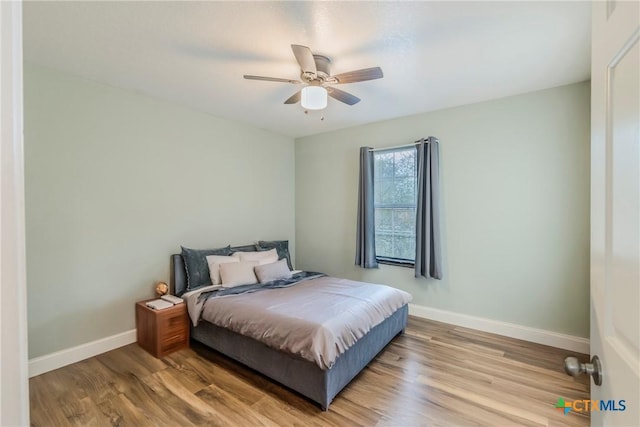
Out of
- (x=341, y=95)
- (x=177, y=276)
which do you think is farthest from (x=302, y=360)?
(x=341, y=95)

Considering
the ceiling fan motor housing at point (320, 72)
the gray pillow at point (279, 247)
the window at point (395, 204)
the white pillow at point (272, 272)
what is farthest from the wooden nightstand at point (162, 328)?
the window at point (395, 204)

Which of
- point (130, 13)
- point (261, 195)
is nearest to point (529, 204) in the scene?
point (261, 195)

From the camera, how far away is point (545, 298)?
9.57 ft

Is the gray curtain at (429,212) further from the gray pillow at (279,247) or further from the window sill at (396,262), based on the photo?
the gray pillow at (279,247)

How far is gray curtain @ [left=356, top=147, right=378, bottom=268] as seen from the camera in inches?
154

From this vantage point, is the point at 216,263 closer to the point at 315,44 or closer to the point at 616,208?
the point at 315,44

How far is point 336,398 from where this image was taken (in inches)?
82.7

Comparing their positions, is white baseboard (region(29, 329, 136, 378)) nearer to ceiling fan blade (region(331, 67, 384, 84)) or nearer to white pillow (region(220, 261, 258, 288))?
white pillow (region(220, 261, 258, 288))

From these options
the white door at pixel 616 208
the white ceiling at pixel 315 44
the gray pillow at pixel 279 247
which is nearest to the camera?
the white door at pixel 616 208

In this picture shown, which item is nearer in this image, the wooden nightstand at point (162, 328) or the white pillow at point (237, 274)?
the wooden nightstand at point (162, 328)

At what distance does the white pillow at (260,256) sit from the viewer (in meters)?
3.53

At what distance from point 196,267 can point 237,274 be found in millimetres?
467

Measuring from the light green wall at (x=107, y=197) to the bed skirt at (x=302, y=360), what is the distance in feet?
3.20

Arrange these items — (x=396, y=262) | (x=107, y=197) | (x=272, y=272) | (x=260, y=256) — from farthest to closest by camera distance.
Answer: (x=396, y=262)
(x=260, y=256)
(x=272, y=272)
(x=107, y=197)
